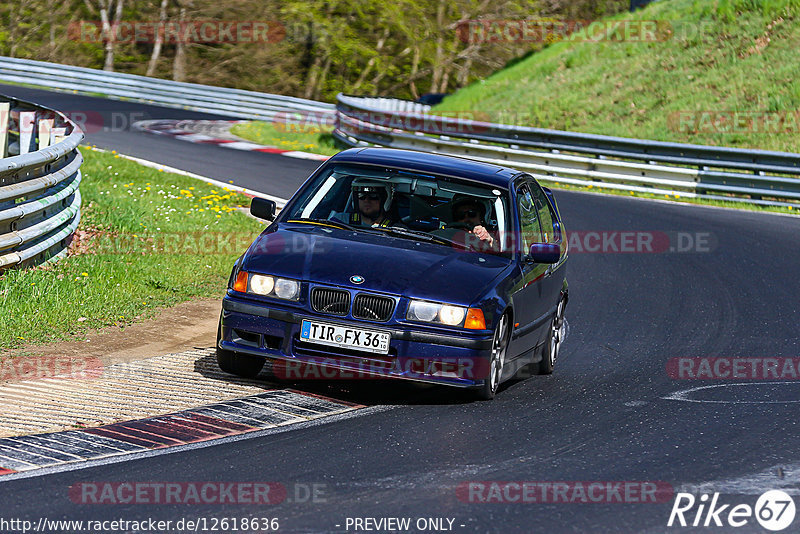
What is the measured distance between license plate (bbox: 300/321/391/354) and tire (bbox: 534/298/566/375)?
2.14 metres

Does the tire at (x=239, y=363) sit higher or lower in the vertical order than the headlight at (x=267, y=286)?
lower

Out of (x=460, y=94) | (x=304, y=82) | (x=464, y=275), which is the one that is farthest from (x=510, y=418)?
(x=304, y=82)

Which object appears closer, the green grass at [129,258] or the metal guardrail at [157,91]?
the green grass at [129,258]

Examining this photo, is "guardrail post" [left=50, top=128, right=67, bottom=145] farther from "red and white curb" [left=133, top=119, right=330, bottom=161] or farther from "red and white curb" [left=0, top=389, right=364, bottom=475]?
"red and white curb" [left=133, top=119, right=330, bottom=161]

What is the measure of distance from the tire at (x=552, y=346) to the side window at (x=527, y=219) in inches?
29.0

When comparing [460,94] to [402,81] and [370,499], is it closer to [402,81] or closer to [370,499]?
[402,81]

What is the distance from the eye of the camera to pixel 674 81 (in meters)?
28.9

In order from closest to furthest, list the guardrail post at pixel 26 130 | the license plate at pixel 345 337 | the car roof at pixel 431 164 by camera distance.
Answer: the license plate at pixel 345 337
the car roof at pixel 431 164
the guardrail post at pixel 26 130

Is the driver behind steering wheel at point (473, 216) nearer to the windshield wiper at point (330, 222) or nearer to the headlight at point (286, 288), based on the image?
the windshield wiper at point (330, 222)

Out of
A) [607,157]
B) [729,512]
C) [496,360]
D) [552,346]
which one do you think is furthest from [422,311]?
[607,157]

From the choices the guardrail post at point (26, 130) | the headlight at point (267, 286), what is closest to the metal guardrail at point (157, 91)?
the guardrail post at point (26, 130)

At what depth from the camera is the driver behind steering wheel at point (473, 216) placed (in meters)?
8.12

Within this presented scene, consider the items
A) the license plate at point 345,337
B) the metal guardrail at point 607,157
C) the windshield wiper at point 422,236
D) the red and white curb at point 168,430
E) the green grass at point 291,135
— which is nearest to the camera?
the red and white curb at point 168,430

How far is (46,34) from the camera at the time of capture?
50.0 meters
